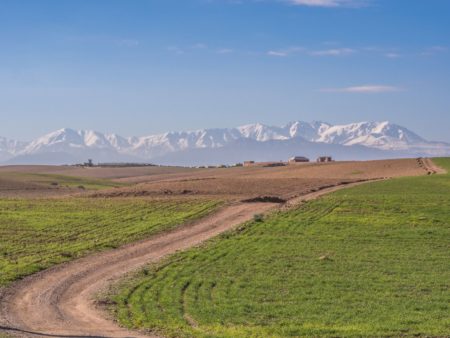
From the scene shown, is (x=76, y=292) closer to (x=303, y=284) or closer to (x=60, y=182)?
(x=303, y=284)

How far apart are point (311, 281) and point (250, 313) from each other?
526 centimetres

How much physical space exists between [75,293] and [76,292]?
0.46ft

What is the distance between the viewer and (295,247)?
33844mm

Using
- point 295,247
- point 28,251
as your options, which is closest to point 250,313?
point 295,247

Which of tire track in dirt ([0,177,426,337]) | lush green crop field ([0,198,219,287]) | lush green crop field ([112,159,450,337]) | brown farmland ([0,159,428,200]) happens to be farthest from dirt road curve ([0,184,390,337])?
brown farmland ([0,159,428,200])

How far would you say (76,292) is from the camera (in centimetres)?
2444

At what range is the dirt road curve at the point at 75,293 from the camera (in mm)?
19402

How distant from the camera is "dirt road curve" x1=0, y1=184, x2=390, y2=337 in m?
19.4

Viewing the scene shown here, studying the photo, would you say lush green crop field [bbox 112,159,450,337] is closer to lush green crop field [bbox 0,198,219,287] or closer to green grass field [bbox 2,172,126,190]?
lush green crop field [bbox 0,198,219,287]

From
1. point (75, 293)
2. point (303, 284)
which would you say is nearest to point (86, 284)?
point (75, 293)

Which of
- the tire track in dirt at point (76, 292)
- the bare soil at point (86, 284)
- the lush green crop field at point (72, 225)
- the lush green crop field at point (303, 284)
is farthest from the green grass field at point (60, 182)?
the tire track in dirt at point (76, 292)

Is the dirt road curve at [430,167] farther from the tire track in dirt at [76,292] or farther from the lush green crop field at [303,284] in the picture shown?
the tire track in dirt at [76,292]

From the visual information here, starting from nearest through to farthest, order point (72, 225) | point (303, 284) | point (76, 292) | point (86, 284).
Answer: point (76, 292) < point (303, 284) < point (86, 284) < point (72, 225)

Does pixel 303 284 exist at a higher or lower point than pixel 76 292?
higher
